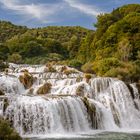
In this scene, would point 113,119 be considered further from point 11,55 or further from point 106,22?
Answer: point 11,55

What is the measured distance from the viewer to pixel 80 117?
37.2 m

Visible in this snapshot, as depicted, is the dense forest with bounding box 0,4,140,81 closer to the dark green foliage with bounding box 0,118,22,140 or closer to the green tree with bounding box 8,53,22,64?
the green tree with bounding box 8,53,22,64

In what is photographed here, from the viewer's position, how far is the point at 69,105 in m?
36.6

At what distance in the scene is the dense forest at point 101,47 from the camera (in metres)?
53.3

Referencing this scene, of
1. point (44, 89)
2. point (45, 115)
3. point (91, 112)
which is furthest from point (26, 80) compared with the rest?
point (45, 115)

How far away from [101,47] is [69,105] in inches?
1315

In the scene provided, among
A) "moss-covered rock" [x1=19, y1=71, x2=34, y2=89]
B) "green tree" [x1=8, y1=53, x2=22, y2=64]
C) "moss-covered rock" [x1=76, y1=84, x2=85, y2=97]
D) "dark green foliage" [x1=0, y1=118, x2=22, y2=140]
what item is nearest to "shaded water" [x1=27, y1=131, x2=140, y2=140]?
"moss-covered rock" [x1=76, y1=84, x2=85, y2=97]

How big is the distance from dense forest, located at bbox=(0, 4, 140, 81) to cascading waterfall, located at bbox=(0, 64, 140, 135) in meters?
5.40

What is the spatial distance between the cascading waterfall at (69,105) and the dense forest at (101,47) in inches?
213

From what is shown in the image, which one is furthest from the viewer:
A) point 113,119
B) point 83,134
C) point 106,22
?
point 106,22

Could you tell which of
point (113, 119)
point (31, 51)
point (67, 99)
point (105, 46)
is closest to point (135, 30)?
point (105, 46)

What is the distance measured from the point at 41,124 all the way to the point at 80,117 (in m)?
3.70

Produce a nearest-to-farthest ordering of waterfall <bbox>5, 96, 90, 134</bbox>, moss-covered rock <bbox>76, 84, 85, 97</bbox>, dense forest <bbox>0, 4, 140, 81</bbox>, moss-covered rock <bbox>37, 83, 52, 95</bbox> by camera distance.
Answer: waterfall <bbox>5, 96, 90, 134</bbox>, moss-covered rock <bbox>76, 84, 85, 97</bbox>, moss-covered rock <bbox>37, 83, 52, 95</bbox>, dense forest <bbox>0, 4, 140, 81</bbox>

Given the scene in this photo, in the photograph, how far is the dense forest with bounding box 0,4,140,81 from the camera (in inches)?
2100
